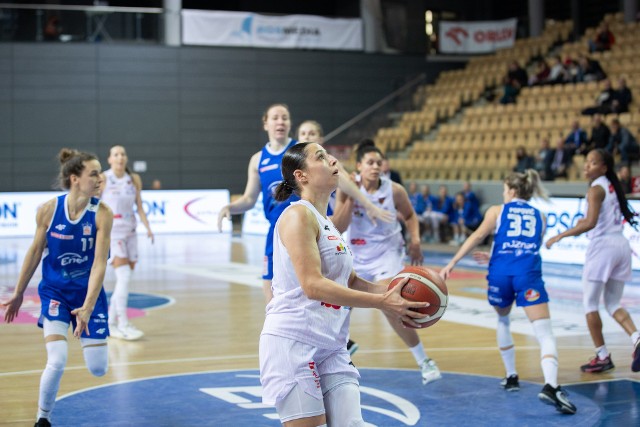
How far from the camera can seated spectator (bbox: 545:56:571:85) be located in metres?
21.9

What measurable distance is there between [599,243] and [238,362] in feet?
10.0

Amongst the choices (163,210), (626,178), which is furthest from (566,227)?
(163,210)

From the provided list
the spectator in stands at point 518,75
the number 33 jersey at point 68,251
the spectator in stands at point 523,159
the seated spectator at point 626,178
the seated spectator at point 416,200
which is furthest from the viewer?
the spectator in stands at point 518,75

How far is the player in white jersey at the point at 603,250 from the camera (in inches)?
285

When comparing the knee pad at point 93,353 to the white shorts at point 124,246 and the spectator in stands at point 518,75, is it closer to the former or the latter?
the white shorts at point 124,246

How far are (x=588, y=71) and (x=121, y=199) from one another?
14.4m

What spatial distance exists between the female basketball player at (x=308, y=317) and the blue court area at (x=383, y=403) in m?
1.90

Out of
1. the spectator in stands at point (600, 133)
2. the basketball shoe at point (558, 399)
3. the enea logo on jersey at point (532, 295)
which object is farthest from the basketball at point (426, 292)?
the spectator in stands at point (600, 133)

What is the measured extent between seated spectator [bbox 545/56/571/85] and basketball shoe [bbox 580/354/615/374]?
50.9 ft

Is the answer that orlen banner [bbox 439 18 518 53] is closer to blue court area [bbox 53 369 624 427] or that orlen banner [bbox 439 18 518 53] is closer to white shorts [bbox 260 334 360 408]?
blue court area [bbox 53 369 624 427]

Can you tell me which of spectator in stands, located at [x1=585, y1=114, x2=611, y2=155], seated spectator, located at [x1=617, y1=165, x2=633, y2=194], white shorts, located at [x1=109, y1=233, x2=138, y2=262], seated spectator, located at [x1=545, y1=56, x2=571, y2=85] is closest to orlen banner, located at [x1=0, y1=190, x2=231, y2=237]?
seated spectator, located at [x1=545, y1=56, x2=571, y2=85]

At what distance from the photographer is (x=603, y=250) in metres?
7.34

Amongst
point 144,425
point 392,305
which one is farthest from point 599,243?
point 392,305

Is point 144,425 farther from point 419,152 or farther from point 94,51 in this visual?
point 94,51
